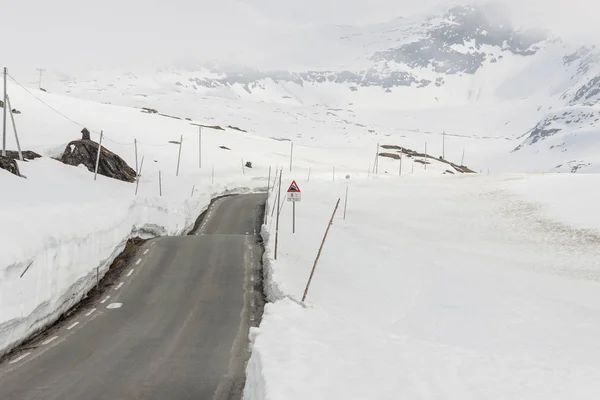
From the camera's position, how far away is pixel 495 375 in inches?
383

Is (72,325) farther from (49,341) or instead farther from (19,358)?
(19,358)

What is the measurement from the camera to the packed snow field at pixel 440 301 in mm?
9211

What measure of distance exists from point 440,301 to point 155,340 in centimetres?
1125

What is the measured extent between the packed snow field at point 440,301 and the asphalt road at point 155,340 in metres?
1.53

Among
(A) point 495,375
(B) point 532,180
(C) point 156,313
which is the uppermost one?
(B) point 532,180

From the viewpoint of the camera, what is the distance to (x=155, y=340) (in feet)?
44.7

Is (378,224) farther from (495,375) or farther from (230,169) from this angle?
(230,169)

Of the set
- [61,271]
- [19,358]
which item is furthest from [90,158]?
[19,358]

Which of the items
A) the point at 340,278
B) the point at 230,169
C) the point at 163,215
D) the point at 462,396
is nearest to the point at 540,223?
the point at 340,278

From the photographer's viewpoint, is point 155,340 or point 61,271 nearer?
point 155,340

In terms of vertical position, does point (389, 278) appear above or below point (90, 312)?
above

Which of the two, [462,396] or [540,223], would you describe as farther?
[540,223]

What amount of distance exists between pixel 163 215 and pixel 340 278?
1716 centimetres

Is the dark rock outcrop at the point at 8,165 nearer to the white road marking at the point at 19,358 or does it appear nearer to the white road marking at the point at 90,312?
the white road marking at the point at 90,312
